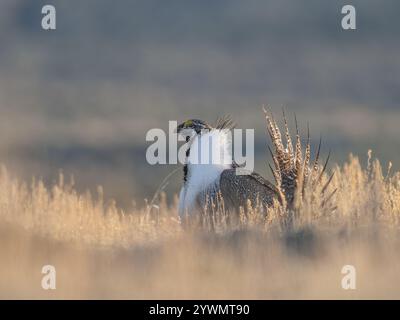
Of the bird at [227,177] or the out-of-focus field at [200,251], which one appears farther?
the bird at [227,177]

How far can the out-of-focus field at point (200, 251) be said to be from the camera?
7164mm

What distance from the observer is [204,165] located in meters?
9.52

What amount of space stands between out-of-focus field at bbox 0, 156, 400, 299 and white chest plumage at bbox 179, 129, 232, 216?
28 cm

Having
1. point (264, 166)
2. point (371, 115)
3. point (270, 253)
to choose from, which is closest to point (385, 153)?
point (264, 166)

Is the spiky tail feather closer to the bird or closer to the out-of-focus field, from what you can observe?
the bird

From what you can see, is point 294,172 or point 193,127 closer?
point 294,172

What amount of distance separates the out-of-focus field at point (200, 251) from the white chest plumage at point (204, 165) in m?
0.28

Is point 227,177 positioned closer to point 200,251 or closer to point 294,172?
point 294,172

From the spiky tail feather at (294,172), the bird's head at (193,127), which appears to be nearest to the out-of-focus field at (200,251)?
the spiky tail feather at (294,172)

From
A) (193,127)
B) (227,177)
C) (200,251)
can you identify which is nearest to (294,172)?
(227,177)

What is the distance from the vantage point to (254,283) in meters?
7.23

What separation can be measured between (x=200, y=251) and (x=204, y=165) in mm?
1673

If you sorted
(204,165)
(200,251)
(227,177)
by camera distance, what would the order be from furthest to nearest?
(204,165) < (227,177) < (200,251)

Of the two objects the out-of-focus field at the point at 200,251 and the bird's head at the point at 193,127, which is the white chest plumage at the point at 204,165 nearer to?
the bird's head at the point at 193,127
